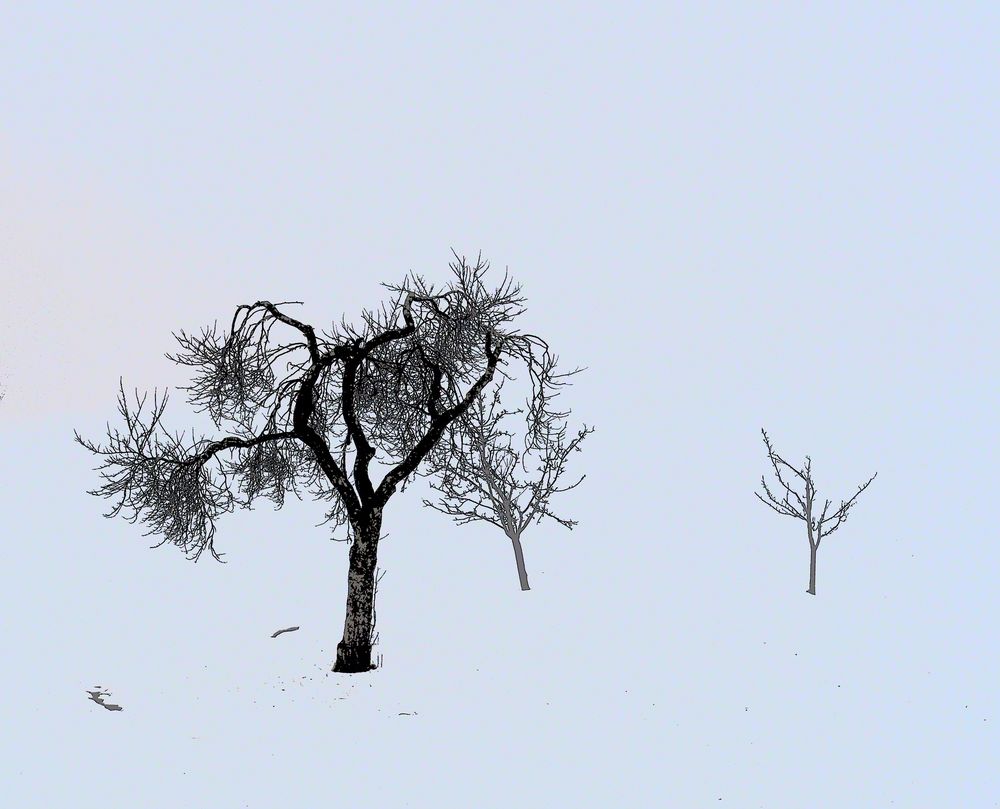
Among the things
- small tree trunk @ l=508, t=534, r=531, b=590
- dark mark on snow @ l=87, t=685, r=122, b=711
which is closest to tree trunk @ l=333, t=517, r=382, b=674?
dark mark on snow @ l=87, t=685, r=122, b=711

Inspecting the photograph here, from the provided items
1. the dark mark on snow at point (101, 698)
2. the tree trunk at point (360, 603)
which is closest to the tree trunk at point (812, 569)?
the tree trunk at point (360, 603)

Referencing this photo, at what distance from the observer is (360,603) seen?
455 inches

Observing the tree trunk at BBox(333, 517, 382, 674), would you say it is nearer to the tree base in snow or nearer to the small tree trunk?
the tree base in snow

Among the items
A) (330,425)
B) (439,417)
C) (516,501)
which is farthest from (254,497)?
(516,501)

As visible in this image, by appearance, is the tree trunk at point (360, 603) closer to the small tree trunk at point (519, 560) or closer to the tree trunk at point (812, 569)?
the small tree trunk at point (519, 560)

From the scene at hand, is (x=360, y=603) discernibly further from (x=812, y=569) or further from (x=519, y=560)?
(x=812, y=569)

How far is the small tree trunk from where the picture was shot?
16297 mm

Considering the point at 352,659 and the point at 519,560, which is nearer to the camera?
the point at 352,659

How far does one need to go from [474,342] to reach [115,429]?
17.8 ft

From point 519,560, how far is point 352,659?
5.57 m

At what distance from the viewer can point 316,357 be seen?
11477mm

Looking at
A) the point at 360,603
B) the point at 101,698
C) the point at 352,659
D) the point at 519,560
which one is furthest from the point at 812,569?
the point at 101,698

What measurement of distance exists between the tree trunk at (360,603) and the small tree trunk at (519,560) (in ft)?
17.1

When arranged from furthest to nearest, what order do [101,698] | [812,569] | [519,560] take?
[519,560] < [812,569] < [101,698]
